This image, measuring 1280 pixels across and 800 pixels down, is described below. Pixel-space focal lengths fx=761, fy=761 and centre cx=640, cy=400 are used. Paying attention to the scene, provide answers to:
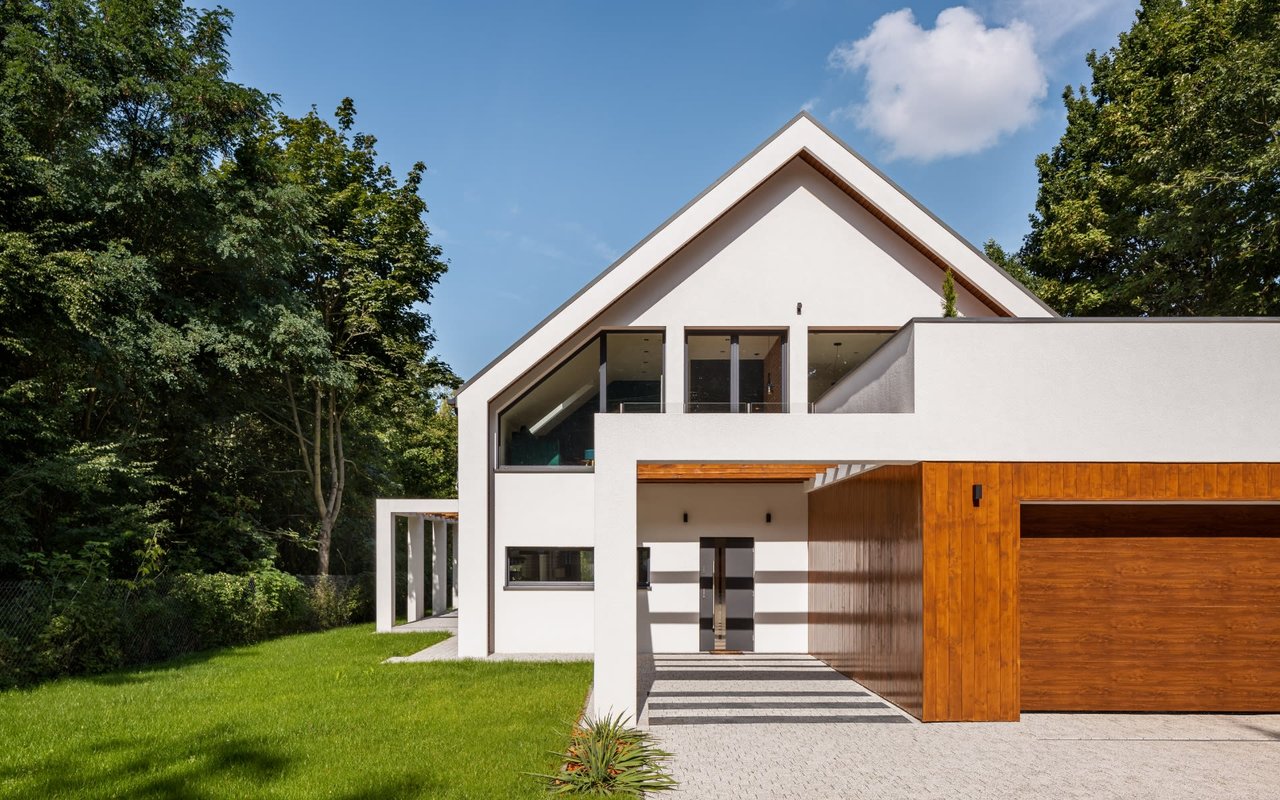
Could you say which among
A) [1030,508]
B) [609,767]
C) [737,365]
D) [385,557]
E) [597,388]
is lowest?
[609,767]

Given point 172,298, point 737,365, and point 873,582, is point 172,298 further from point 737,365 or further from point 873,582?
point 873,582

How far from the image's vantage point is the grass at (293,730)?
21.9 feet

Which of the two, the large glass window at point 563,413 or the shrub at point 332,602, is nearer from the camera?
the large glass window at point 563,413

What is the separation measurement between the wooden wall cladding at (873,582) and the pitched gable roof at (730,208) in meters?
4.75

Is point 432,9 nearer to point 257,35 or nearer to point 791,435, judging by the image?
point 257,35

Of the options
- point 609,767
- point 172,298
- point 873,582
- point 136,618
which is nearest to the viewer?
point 609,767

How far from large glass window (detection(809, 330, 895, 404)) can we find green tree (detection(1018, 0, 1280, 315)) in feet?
26.6

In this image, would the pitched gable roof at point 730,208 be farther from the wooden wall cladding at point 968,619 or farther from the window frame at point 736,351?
the wooden wall cladding at point 968,619

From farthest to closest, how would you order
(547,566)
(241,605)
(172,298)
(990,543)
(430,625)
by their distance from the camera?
(430,625)
(172,298)
(241,605)
(547,566)
(990,543)

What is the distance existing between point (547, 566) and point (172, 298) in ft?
34.0

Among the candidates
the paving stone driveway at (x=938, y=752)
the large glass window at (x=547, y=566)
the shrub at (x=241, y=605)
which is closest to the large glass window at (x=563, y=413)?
the large glass window at (x=547, y=566)

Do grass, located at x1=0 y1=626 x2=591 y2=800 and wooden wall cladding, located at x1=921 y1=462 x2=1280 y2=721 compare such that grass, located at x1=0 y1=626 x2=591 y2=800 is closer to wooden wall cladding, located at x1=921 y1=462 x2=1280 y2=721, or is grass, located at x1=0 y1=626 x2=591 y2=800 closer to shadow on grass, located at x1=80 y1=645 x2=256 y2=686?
shadow on grass, located at x1=80 y1=645 x2=256 y2=686

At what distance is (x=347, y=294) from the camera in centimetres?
2111

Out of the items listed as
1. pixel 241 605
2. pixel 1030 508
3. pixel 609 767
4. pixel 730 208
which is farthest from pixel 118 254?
pixel 1030 508
